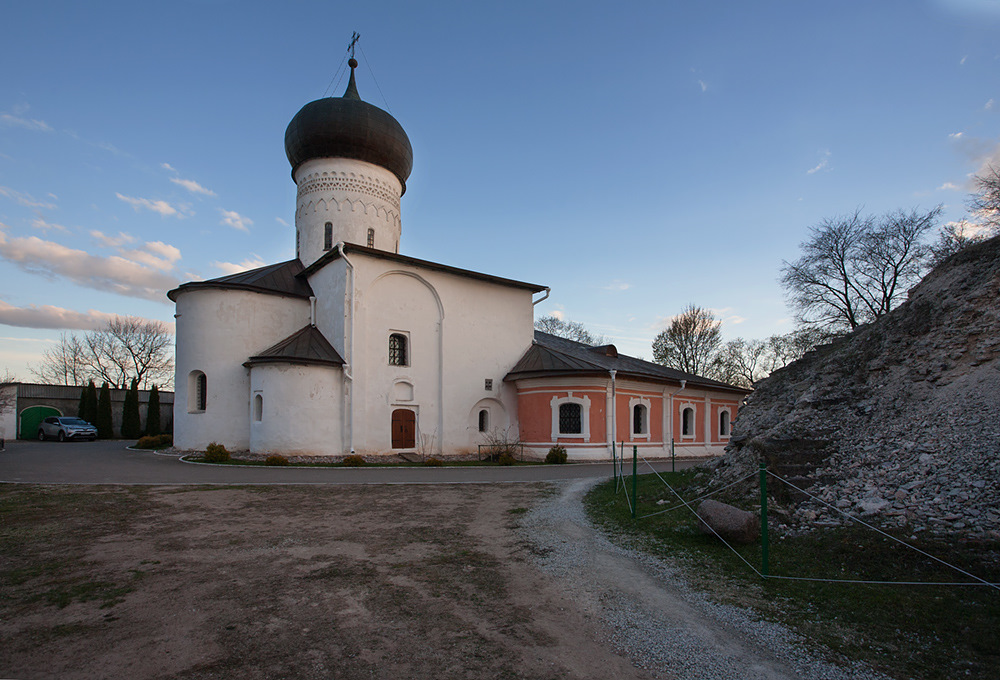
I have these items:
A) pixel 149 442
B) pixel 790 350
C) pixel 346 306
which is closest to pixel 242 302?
pixel 346 306

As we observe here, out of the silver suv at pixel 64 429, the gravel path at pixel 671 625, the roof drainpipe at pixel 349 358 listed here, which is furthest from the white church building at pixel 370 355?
the silver suv at pixel 64 429

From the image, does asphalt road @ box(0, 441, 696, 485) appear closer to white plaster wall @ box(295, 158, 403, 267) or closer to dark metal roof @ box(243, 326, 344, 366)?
dark metal roof @ box(243, 326, 344, 366)

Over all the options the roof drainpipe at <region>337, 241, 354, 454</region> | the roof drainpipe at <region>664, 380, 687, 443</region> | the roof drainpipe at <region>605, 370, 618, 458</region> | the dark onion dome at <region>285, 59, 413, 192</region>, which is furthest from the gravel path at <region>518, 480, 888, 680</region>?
the dark onion dome at <region>285, 59, 413, 192</region>

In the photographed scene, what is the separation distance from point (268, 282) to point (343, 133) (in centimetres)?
732

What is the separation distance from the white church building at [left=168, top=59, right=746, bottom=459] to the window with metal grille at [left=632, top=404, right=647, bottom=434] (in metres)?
0.05

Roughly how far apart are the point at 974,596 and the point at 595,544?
11.9 ft

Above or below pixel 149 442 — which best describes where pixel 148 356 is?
above

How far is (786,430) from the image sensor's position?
820 cm

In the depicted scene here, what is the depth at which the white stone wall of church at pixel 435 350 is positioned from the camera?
62.2ft

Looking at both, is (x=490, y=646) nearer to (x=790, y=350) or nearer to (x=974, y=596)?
(x=974, y=596)

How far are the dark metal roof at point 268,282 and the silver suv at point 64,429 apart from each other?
14.6m

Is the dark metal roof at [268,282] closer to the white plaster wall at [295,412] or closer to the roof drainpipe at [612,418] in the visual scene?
the white plaster wall at [295,412]

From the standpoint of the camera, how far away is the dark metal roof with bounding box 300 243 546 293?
61.3 feet

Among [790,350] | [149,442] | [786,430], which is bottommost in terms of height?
[149,442]
